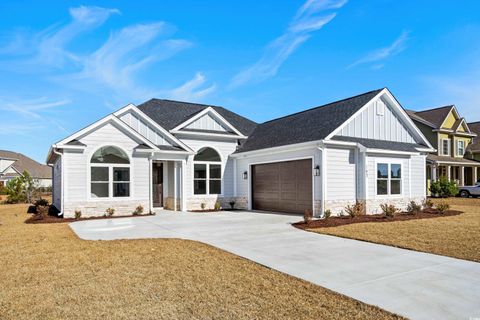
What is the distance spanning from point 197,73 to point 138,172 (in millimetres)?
6598

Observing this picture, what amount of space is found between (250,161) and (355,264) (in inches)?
472

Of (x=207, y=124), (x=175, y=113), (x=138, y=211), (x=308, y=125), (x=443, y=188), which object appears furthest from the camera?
(x=443, y=188)

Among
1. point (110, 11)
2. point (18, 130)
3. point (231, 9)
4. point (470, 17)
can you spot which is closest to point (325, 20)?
point (231, 9)

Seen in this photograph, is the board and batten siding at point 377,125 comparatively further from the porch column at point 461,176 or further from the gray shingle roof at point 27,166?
the gray shingle roof at point 27,166

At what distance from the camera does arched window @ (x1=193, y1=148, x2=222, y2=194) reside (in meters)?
18.0

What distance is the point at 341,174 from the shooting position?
567 inches

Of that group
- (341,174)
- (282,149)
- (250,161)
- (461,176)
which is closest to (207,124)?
(250,161)

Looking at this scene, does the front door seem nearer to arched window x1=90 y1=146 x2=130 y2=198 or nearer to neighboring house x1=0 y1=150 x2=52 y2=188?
arched window x1=90 y1=146 x2=130 y2=198

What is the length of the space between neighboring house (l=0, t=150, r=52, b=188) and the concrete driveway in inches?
1898

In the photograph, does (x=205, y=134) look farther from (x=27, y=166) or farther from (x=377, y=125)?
(x=27, y=166)

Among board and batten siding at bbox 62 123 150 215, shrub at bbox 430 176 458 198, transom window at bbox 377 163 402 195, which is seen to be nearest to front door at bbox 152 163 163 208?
board and batten siding at bbox 62 123 150 215

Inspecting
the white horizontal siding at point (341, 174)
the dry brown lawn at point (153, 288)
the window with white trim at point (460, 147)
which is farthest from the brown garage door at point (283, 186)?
the window with white trim at point (460, 147)

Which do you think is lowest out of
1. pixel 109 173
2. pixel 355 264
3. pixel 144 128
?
pixel 355 264

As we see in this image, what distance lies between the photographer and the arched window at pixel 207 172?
1805 cm
